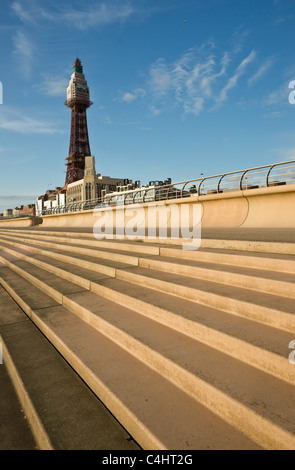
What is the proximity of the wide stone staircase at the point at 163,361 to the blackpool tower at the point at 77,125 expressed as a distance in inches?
4873

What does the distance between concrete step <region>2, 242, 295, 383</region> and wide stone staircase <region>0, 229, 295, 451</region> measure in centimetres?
1

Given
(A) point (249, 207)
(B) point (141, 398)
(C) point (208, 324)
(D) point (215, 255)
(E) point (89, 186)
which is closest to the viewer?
(B) point (141, 398)

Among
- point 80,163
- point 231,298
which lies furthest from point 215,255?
point 80,163

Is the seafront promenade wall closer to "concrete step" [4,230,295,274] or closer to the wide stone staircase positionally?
"concrete step" [4,230,295,274]

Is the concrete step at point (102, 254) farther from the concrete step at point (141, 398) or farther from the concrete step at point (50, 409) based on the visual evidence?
the concrete step at point (50, 409)

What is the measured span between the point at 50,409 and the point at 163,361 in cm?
104

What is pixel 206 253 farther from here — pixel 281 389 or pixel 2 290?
pixel 2 290

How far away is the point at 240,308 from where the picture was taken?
9.25 ft

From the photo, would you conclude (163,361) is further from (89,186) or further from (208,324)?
(89,186)

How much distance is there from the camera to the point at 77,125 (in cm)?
12681

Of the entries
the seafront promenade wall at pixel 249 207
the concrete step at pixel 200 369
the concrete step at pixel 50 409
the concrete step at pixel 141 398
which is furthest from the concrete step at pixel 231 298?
the seafront promenade wall at pixel 249 207

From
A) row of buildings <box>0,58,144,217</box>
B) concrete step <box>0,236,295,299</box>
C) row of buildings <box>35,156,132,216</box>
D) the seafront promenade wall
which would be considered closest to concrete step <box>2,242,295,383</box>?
concrete step <box>0,236,295,299</box>

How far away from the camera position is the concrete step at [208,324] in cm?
211

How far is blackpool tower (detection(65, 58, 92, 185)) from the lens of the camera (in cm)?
12044
